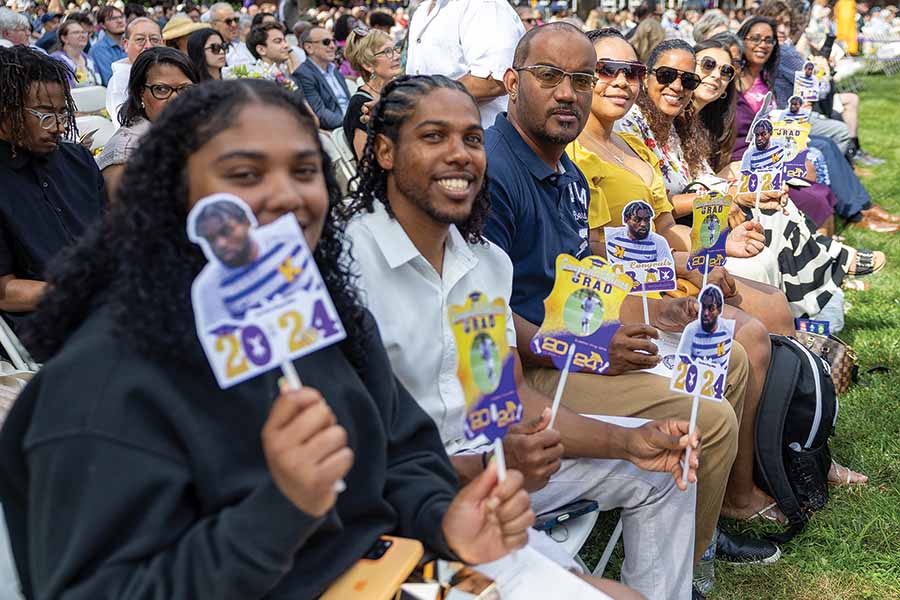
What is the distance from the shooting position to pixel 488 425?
61.8 inches

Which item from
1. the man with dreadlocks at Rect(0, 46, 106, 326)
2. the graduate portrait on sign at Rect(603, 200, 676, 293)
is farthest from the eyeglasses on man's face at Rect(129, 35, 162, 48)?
the graduate portrait on sign at Rect(603, 200, 676, 293)

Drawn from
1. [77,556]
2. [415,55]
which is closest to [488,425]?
[77,556]

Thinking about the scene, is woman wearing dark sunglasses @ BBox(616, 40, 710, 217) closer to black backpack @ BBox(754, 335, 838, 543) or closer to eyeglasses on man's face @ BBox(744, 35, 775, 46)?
black backpack @ BBox(754, 335, 838, 543)

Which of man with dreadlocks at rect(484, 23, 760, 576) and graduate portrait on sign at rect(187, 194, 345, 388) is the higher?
graduate portrait on sign at rect(187, 194, 345, 388)

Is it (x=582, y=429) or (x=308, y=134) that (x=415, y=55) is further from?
(x=308, y=134)

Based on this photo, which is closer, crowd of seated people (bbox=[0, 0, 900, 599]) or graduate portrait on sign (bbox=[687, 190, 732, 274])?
crowd of seated people (bbox=[0, 0, 900, 599])

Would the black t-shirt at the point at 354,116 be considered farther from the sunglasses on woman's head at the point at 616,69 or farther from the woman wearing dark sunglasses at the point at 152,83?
the sunglasses on woman's head at the point at 616,69

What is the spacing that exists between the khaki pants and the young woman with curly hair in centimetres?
112

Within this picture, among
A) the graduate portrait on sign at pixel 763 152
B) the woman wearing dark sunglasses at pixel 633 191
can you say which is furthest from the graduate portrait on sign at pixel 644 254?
the graduate portrait on sign at pixel 763 152

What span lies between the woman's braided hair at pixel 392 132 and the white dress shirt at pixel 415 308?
13cm

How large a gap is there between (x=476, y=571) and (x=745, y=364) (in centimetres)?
170

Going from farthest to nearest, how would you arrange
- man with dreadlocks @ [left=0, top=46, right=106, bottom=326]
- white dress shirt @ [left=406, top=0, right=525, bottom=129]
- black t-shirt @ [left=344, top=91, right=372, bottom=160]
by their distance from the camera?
black t-shirt @ [left=344, top=91, right=372, bottom=160], white dress shirt @ [left=406, top=0, right=525, bottom=129], man with dreadlocks @ [left=0, top=46, right=106, bottom=326]

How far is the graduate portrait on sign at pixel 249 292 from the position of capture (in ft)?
3.87

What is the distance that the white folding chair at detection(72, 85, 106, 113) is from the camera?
5.58m
